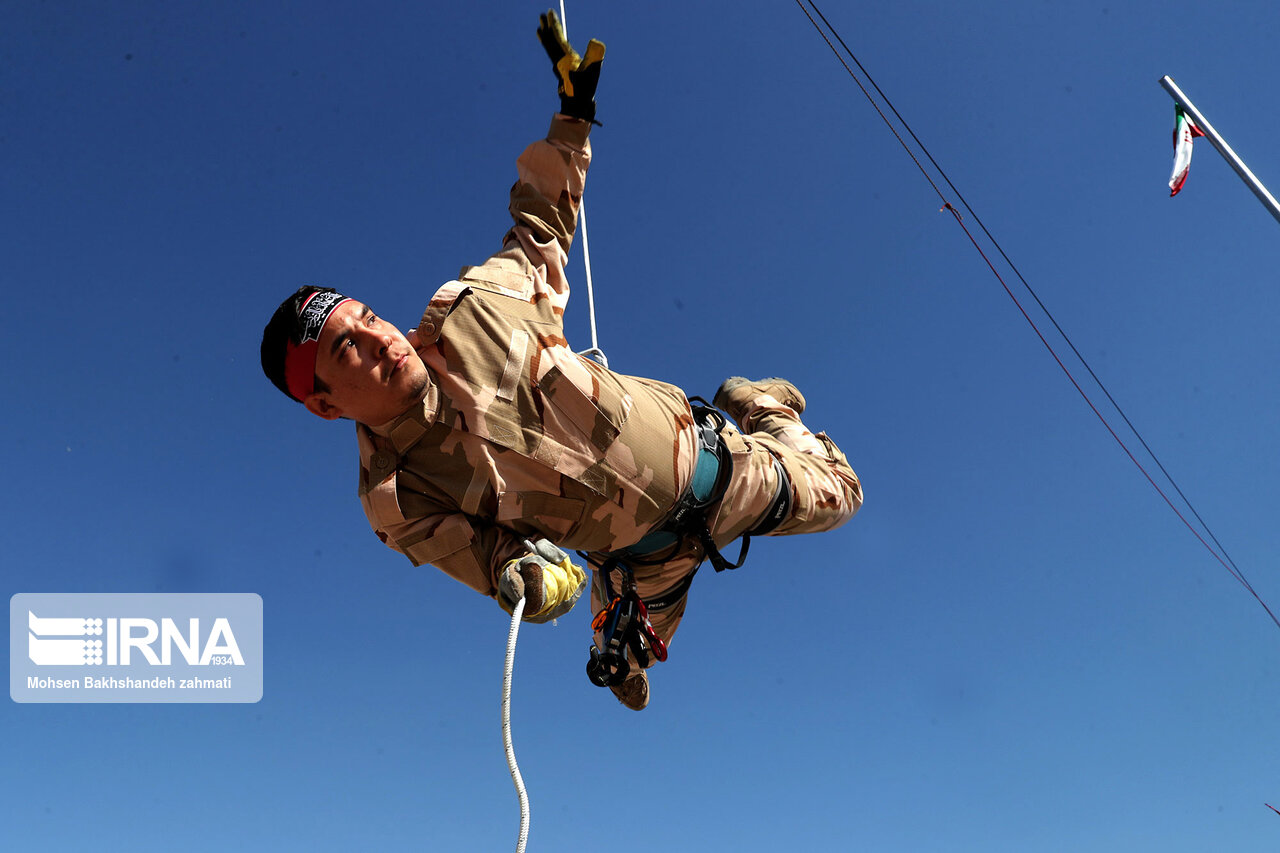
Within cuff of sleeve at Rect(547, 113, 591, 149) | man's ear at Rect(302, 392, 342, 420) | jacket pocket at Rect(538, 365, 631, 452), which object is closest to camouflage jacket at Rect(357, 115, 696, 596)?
jacket pocket at Rect(538, 365, 631, 452)

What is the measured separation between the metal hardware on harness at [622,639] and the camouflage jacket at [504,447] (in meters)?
0.56

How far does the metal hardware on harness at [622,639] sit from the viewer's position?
382cm

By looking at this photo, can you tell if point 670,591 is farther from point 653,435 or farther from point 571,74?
point 571,74

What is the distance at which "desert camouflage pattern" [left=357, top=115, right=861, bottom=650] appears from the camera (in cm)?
319

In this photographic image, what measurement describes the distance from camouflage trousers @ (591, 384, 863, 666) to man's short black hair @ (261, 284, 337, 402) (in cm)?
186

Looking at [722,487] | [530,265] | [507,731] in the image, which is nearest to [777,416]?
[722,487]

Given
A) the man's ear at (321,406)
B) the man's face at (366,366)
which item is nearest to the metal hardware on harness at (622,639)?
the man's face at (366,366)

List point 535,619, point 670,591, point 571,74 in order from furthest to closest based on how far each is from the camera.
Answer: point 670,591, point 571,74, point 535,619

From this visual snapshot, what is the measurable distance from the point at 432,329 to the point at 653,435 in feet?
3.25

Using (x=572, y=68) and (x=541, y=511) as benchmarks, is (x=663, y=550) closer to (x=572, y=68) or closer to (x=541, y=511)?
(x=541, y=511)

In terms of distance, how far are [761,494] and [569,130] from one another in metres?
1.90

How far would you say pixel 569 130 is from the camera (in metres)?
3.68

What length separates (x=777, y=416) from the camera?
472 cm

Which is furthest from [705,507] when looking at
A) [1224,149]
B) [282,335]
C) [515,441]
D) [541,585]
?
[1224,149]
